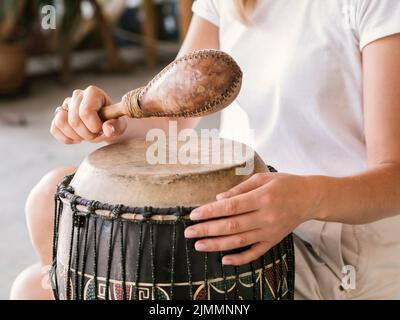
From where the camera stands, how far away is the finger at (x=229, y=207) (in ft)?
2.75

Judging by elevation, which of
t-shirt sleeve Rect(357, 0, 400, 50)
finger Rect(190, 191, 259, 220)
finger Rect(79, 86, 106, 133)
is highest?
t-shirt sleeve Rect(357, 0, 400, 50)

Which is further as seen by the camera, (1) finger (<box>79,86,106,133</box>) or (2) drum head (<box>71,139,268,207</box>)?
(1) finger (<box>79,86,106,133</box>)

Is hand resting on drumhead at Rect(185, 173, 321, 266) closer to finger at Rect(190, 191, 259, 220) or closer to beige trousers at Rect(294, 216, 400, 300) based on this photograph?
finger at Rect(190, 191, 259, 220)

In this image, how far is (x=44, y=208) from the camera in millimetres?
1175

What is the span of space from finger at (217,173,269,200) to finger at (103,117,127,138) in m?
Answer: 0.24

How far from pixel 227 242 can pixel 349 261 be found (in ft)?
1.11

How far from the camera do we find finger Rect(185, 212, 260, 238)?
33.1 inches

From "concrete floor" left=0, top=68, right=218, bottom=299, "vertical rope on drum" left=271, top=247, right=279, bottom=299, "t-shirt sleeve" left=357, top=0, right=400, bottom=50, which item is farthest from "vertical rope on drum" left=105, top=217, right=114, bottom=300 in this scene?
"concrete floor" left=0, top=68, right=218, bottom=299

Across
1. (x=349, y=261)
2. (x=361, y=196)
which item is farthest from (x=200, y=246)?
(x=349, y=261)

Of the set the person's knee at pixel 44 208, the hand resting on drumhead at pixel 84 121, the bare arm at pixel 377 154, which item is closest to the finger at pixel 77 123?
the hand resting on drumhead at pixel 84 121

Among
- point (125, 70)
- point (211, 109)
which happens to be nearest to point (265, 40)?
point (211, 109)
